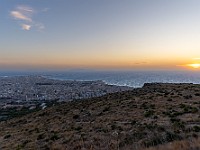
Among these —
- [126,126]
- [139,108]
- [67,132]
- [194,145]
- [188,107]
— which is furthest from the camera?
[139,108]

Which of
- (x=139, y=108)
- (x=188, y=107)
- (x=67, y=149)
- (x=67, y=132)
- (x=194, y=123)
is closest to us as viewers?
(x=67, y=149)

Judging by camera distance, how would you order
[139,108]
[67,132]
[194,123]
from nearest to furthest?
[194,123] → [67,132] → [139,108]

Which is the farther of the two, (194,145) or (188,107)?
(188,107)

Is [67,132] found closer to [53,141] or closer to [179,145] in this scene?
[53,141]

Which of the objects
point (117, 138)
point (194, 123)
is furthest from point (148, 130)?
point (194, 123)

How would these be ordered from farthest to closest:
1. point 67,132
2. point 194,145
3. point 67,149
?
point 67,132, point 67,149, point 194,145

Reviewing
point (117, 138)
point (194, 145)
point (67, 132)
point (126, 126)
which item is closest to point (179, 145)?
point (194, 145)

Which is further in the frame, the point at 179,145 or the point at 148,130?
the point at 148,130

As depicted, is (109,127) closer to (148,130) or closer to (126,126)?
(126,126)

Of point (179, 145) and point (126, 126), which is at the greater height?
point (179, 145)
